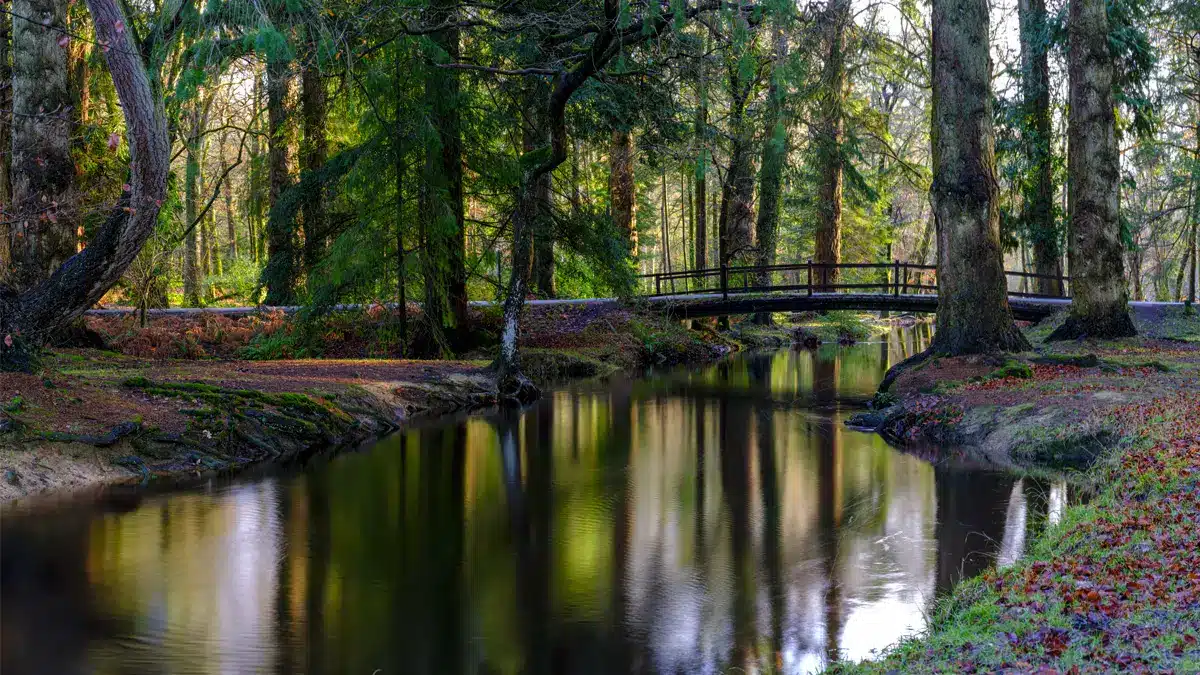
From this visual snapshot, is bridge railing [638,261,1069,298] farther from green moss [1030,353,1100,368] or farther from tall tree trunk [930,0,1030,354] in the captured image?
green moss [1030,353,1100,368]

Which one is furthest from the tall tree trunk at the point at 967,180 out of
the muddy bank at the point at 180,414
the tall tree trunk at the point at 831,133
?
the muddy bank at the point at 180,414

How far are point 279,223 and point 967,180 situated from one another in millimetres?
12407

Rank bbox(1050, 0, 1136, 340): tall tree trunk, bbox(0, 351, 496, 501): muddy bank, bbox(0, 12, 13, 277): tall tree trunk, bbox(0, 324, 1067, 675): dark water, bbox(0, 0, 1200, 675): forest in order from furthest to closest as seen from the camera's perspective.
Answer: bbox(1050, 0, 1136, 340): tall tree trunk < bbox(0, 12, 13, 277): tall tree trunk < bbox(0, 351, 496, 501): muddy bank < bbox(0, 0, 1200, 675): forest < bbox(0, 324, 1067, 675): dark water

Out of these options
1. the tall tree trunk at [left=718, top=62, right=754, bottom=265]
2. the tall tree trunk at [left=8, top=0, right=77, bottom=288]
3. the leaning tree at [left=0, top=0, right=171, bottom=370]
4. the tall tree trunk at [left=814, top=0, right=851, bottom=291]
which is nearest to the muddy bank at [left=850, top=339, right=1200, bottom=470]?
the tall tree trunk at [left=814, top=0, right=851, bottom=291]

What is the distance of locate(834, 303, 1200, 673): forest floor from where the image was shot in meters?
4.97

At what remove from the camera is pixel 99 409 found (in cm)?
1120

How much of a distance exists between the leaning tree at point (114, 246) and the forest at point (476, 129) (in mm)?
27

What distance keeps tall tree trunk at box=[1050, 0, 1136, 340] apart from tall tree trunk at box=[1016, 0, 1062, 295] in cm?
541

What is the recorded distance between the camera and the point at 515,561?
8797mm

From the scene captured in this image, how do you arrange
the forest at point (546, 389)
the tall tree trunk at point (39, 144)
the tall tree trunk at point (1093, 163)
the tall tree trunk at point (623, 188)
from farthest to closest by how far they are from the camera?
the tall tree trunk at point (623, 188) < the tall tree trunk at point (1093, 163) < the tall tree trunk at point (39, 144) < the forest at point (546, 389)

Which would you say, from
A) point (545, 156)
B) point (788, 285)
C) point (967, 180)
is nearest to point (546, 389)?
point (545, 156)

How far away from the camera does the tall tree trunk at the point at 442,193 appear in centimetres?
1816

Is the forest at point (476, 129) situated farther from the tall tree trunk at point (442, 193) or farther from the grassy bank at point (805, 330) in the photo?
the grassy bank at point (805, 330)

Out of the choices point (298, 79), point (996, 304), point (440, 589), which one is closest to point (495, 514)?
point (440, 589)
